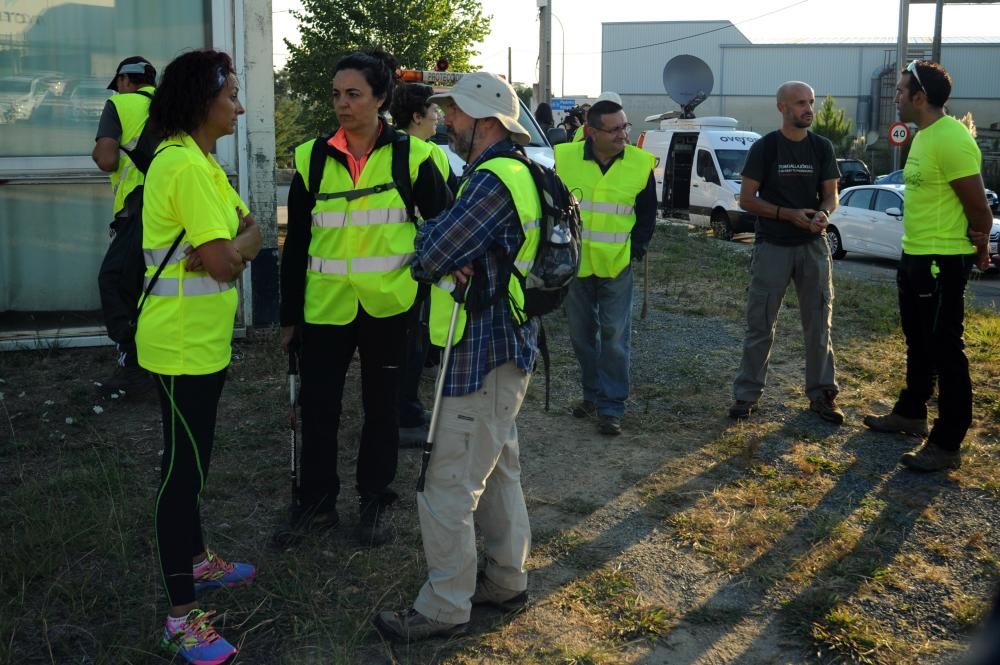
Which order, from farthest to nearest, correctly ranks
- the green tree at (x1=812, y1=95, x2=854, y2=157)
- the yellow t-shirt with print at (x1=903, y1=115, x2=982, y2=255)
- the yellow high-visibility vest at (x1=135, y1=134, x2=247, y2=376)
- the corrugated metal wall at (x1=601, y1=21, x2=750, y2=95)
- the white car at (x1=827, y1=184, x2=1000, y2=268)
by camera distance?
the corrugated metal wall at (x1=601, y1=21, x2=750, y2=95) → the green tree at (x1=812, y1=95, x2=854, y2=157) → the white car at (x1=827, y1=184, x2=1000, y2=268) → the yellow t-shirt with print at (x1=903, y1=115, x2=982, y2=255) → the yellow high-visibility vest at (x1=135, y1=134, x2=247, y2=376)

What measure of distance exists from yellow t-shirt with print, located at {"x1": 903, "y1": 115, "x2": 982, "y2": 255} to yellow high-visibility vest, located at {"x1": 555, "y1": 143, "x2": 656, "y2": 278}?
5.01 feet

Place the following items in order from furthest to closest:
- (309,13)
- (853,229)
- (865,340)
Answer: (309,13)
(853,229)
(865,340)

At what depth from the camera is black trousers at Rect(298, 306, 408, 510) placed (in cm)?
440

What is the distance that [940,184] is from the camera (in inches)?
216

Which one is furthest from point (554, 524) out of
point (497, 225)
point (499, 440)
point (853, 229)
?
point (853, 229)

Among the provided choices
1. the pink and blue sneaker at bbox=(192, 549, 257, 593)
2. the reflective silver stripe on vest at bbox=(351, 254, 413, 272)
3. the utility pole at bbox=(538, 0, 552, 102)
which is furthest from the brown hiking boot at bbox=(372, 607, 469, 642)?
the utility pole at bbox=(538, 0, 552, 102)

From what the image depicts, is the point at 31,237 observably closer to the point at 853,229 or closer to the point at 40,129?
the point at 40,129

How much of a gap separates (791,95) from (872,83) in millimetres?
60724

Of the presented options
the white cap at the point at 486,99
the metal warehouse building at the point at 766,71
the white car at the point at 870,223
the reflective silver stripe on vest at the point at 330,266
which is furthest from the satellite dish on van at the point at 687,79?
the metal warehouse building at the point at 766,71

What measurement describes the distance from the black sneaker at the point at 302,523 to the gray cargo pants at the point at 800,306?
9.90 ft

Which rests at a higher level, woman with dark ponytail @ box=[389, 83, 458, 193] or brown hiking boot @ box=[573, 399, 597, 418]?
woman with dark ponytail @ box=[389, 83, 458, 193]

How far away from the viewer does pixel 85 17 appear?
7.90m

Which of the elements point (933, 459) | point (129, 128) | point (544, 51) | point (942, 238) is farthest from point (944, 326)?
point (544, 51)

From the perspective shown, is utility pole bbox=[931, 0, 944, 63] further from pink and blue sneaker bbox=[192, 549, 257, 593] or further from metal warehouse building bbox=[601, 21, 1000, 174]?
metal warehouse building bbox=[601, 21, 1000, 174]
